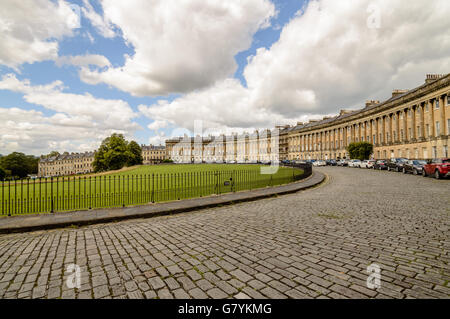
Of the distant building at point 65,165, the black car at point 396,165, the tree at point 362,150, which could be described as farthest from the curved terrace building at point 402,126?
the distant building at point 65,165

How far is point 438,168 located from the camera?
1812 cm

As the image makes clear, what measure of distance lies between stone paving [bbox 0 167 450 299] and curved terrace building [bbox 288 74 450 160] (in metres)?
44.3

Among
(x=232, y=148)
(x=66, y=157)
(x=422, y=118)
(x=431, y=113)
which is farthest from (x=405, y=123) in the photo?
(x=66, y=157)

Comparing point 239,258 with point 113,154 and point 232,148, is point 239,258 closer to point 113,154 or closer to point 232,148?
point 113,154

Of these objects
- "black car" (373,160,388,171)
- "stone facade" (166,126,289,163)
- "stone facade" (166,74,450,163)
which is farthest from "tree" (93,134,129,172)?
"stone facade" (166,74,450,163)

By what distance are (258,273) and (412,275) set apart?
2313 mm

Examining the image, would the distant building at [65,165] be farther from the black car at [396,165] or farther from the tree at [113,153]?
the black car at [396,165]

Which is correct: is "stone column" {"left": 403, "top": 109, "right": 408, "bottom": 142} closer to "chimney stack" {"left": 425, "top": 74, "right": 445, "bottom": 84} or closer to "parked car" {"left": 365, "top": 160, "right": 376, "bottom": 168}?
"chimney stack" {"left": 425, "top": 74, "right": 445, "bottom": 84}

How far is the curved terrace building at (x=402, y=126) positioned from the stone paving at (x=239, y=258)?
44290mm

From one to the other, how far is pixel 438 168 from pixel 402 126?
39.2m

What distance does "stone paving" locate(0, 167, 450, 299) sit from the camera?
10.2ft

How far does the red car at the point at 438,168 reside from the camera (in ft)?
57.7
